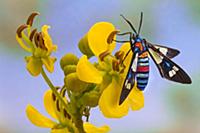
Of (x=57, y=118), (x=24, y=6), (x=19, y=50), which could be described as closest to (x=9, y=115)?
(x=19, y=50)

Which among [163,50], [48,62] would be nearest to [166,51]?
[163,50]

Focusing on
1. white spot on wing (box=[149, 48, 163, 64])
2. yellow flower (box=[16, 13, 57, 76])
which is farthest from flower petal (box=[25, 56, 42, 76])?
white spot on wing (box=[149, 48, 163, 64])

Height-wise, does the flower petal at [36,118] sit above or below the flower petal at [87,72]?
below

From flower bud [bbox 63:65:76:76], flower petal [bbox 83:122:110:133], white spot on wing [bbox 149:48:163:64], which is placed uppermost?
white spot on wing [bbox 149:48:163:64]

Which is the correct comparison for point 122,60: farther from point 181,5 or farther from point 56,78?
point 181,5

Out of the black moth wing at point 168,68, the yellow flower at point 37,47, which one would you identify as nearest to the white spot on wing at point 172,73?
the black moth wing at point 168,68

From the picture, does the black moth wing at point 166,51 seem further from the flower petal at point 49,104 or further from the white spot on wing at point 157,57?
the flower petal at point 49,104

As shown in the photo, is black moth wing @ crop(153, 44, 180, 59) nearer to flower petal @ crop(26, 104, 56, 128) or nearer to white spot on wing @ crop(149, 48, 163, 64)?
white spot on wing @ crop(149, 48, 163, 64)

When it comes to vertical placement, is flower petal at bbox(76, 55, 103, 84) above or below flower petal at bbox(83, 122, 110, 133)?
above
